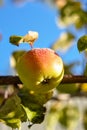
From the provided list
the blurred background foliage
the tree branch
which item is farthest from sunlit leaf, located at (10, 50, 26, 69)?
the tree branch

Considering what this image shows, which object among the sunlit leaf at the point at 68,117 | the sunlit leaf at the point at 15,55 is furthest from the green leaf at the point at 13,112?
the sunlit leaf at the point at 68,117

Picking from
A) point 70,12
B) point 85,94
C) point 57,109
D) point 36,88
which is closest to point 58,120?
point 57,109

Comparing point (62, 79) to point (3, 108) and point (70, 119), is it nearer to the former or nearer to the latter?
point (3, 108)

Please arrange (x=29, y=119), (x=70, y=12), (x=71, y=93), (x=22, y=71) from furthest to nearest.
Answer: (x=70, y=12) → (x=71, y=93) → (x=29, y=119) → (x=22, y=71)

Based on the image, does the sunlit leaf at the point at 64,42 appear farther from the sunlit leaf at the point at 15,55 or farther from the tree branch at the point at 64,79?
the tree branch at the point at 64,79

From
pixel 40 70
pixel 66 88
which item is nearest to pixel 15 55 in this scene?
pixel 66 88
